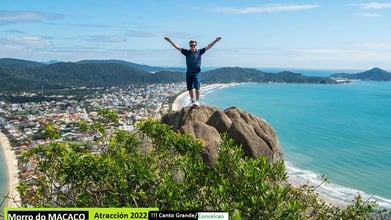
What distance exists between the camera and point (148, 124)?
27.8 feet

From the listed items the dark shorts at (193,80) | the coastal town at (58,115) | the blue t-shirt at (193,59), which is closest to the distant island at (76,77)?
the coastal town at (58,115)

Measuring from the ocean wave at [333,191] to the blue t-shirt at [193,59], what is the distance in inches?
740

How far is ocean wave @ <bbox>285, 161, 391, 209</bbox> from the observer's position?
1270 inches

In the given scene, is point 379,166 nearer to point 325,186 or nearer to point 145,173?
point 325,186

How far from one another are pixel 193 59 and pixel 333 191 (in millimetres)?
25867

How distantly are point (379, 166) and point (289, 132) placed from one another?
21.1m

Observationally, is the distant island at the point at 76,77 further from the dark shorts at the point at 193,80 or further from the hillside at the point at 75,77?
the dark shorts at the point at 193,80

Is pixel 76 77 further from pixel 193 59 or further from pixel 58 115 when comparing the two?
pixel 193 59

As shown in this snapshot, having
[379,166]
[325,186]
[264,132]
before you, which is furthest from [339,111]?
[264,132]

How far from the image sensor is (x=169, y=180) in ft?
21.3

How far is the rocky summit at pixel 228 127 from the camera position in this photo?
15.2m

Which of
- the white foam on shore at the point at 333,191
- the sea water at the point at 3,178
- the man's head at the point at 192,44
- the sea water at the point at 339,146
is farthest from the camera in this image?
the sea water at the point at 339,146

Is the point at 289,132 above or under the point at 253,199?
under

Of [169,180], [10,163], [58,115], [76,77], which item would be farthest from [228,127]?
[76,77]
